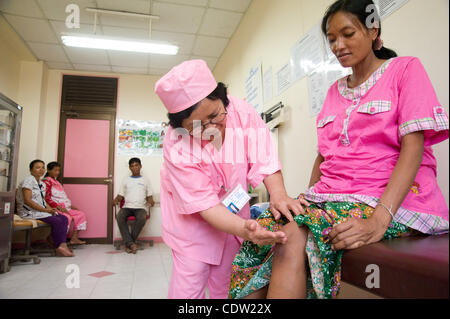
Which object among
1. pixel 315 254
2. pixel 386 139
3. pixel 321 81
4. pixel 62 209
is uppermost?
pixel 321 81

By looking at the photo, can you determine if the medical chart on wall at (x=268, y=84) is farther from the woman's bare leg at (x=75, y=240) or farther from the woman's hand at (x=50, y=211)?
the woman's bare leg at (x=75, y=240)

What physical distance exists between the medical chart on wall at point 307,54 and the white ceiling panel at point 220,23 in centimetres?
163

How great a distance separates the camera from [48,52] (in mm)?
4395

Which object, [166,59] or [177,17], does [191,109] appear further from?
[166,59]

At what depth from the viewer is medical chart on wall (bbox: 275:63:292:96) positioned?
2592 mm

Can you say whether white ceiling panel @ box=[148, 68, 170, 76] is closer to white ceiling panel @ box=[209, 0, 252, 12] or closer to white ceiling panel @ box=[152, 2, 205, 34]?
white ceiling panel @ box=[152, 2, 205, 34]

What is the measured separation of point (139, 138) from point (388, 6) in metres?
4.96

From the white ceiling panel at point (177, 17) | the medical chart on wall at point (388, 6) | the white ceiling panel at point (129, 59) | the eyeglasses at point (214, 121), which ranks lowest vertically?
the eyeglasses at point (214, 121)

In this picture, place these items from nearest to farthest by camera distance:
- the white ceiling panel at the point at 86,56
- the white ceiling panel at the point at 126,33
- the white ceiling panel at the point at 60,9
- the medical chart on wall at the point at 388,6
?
the medical chart on wall at the point at 388,6 → the white ceiling panel at the point at 60,9 → the white ceiling panel at the point at 126,33 → the white ceiling panel at the point at 86,56

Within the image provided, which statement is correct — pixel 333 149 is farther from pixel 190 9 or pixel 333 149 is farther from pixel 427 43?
pixel 190 9

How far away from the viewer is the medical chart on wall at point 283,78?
2592mm

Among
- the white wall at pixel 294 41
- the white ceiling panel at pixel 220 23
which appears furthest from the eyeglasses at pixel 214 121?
the white ceiling panel at pixel 220 23

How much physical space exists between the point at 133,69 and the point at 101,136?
4.93ft

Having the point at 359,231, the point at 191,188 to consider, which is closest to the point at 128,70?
the point at 191,188
